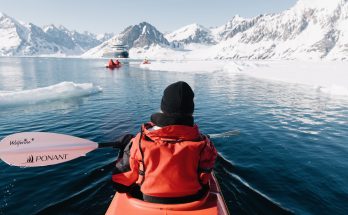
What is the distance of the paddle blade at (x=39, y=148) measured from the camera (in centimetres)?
578

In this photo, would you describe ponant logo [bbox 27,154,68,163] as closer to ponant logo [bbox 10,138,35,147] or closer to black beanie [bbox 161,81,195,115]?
ponant logo [bbox 10,138,35,147]

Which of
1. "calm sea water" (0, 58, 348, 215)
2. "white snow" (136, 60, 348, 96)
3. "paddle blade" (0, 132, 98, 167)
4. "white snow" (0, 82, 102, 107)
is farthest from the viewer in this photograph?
"white snow" (136, 60, 348, 96)

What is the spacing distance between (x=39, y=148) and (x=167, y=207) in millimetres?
3794

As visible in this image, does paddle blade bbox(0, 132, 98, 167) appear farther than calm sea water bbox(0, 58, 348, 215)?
No

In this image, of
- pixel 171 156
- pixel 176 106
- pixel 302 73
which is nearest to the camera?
pixel 171 156

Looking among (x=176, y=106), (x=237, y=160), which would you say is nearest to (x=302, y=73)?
(x=237, y=160)

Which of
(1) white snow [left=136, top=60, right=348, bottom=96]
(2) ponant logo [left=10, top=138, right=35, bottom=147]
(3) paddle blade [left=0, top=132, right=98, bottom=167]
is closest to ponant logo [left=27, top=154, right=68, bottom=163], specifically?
(3) paddle blade [left=0, top=132, right=98, bottom=167]

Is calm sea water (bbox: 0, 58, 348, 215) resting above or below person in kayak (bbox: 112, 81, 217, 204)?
below

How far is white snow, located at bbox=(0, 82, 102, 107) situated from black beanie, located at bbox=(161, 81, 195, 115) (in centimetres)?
1662

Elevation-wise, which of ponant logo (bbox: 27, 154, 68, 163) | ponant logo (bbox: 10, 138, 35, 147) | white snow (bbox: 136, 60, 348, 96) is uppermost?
ponant logo (bbox: 10, 138, 35, 147)

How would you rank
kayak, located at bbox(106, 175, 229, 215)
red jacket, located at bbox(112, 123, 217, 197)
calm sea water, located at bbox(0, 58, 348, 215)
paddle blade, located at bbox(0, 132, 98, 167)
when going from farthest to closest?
1. calm sea water, located at bbox(0, 58, 348, 215)
2. paddle blade, located at bbox(0, 132, 98, 167)
3. kayak, located at bbox(106, 175, 229, 215)
4. red jacket, located at bbox(112, 123, 217, 197)

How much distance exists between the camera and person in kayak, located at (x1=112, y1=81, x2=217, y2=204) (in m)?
3.41

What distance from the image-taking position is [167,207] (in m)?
3.69

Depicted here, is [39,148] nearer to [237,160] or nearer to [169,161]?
[169,161]
